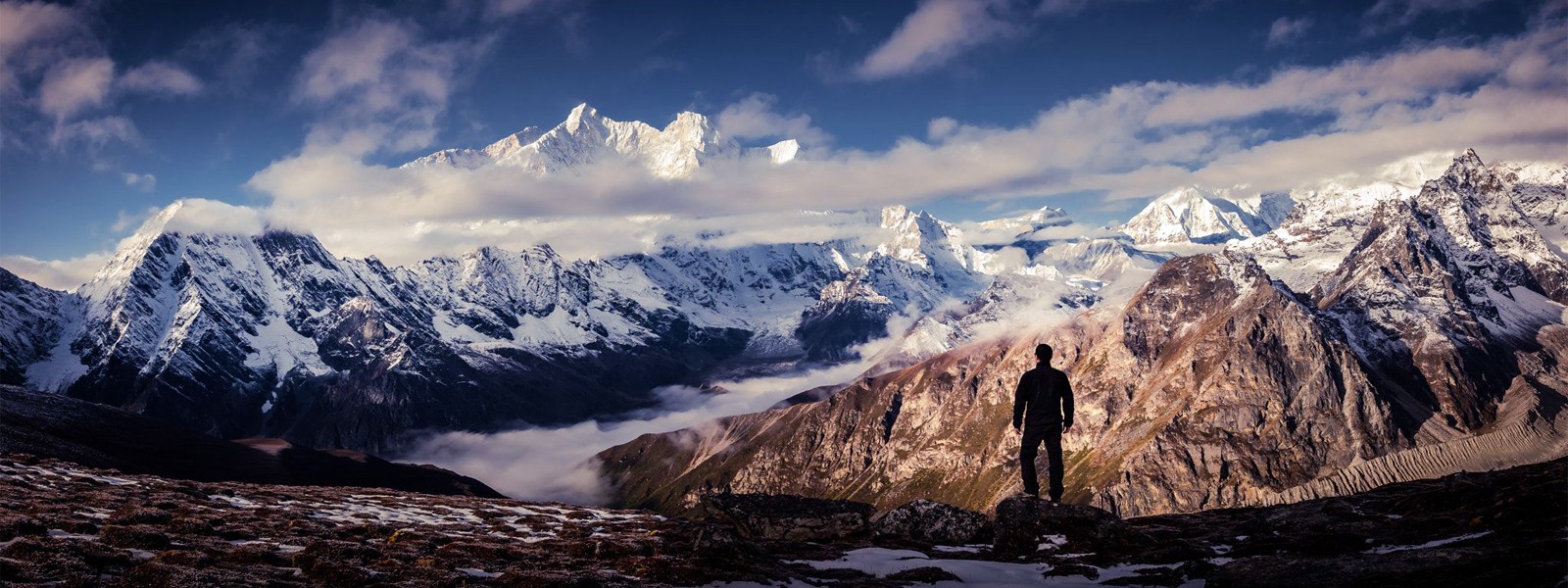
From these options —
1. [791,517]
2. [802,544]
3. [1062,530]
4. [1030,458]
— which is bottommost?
[802,544]

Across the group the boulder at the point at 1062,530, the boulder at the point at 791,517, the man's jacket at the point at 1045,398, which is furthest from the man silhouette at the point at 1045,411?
the boulder at the point at 791,517

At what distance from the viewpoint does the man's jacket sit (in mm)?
42500

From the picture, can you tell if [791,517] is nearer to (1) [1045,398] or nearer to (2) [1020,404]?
(2) [1020,404]

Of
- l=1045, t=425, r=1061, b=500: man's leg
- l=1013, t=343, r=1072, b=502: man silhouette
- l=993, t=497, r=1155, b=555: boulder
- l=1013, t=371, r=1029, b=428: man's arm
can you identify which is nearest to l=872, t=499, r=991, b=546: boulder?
l=993, t=497, r=1155, b=555: boulder

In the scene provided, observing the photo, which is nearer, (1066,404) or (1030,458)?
(1066,404)

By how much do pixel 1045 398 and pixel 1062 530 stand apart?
6.24 m

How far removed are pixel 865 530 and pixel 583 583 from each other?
26141 mm

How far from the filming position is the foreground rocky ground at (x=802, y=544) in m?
26.5

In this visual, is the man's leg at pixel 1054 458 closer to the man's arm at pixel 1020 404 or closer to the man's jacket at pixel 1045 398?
the man's jacket at pixel 1045 398

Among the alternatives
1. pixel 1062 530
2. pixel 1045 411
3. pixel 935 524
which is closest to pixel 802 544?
pixel 935 524

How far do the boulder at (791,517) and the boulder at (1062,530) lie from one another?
922 cm

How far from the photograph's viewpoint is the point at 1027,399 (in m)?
43.4

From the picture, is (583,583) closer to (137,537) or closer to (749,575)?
(749,575)

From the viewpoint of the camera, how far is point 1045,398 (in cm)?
4272
